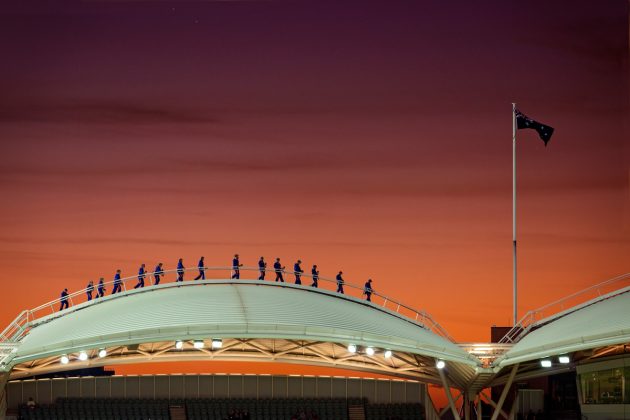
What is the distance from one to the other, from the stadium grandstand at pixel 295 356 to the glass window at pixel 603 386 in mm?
59

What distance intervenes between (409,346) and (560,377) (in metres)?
14.3

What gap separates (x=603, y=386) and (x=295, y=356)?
1414 centimetres

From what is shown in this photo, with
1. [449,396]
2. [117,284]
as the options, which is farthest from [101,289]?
[449,396]

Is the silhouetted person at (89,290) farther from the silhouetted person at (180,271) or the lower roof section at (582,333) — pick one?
the lower roof section at (582,333)

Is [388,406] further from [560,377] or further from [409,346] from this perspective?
[409,346]

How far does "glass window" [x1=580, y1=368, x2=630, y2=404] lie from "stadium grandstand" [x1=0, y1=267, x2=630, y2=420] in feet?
0.19

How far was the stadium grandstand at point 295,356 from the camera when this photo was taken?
142 ft

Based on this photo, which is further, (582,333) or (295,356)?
(295,356)

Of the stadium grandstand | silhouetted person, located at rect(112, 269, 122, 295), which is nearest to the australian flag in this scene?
the stadium grandstand

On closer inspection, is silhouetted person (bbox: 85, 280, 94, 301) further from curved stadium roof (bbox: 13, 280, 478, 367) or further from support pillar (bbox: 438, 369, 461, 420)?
support pillar (bbox: 438, 369, 461, 420)

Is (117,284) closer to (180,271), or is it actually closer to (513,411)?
(180,271)

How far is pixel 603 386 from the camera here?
166 ft

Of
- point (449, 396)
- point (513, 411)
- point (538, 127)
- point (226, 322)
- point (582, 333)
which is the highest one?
point (538, 127)

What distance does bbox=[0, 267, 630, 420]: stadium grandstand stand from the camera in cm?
4334
